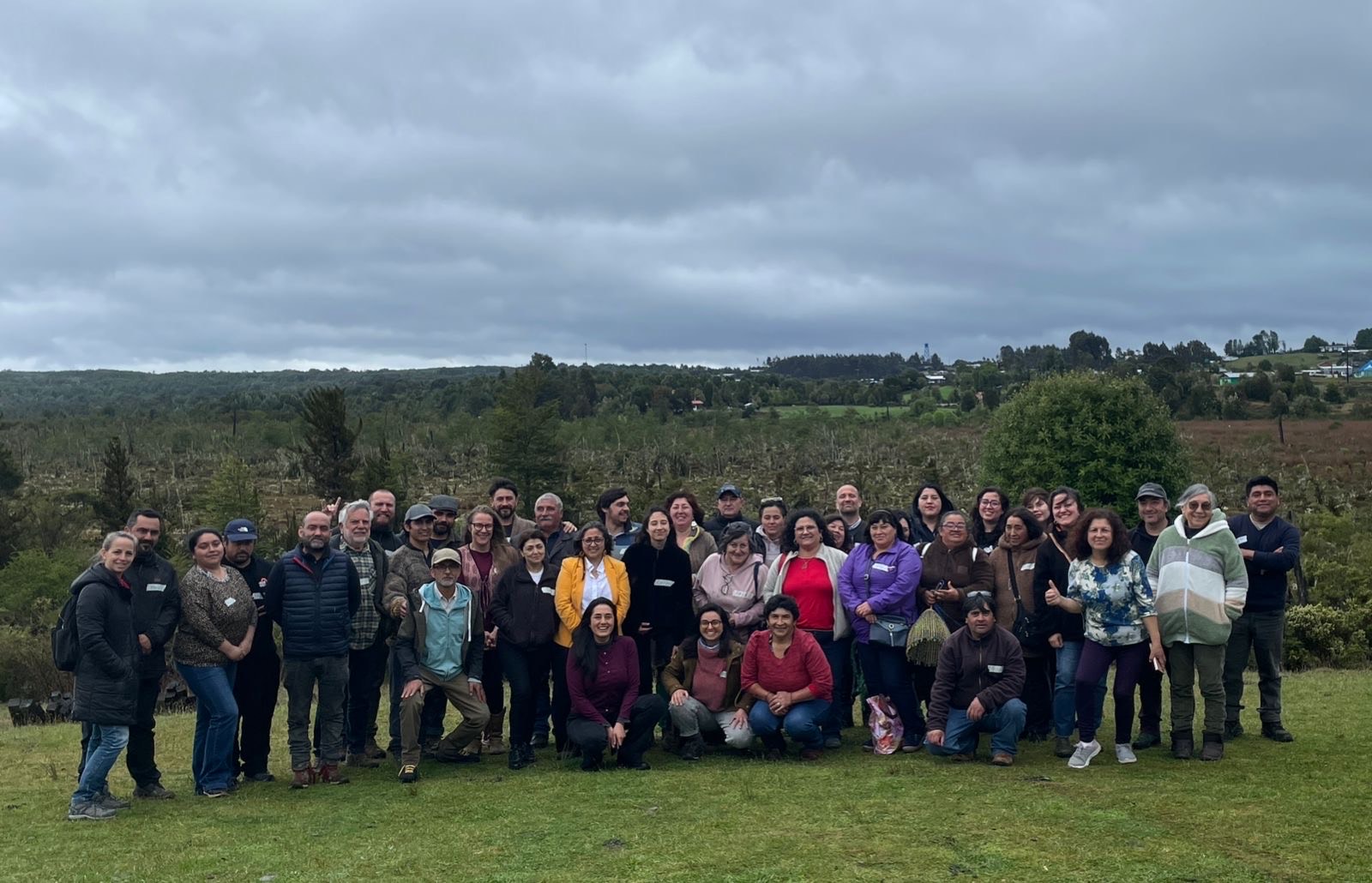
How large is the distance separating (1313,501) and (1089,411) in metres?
24.5

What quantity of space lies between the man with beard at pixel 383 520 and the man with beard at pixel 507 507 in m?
0.90

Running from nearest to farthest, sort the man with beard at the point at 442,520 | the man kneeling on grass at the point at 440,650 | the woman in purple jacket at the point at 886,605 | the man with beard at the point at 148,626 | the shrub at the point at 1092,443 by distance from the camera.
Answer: the man with beard at the point at 148,626, the man kneeling on grass at the point at 440,650, the woman in purple jacket at the point at 886,605, the man with beard at the point at 442,520, the shrub at the point at 1092,443

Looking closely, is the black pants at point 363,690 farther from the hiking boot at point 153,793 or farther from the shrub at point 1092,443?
the shrub at point 1092,443

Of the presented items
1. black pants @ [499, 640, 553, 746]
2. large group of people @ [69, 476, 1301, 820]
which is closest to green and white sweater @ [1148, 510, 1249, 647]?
large group of people @ [69, 476, 1301, 820]

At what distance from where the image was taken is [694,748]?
8766mm

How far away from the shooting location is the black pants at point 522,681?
8773mm

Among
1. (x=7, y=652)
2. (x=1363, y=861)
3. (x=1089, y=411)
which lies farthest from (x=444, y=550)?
(x=1089, y=411)

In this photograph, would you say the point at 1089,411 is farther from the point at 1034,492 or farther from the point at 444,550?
the point at 444,550

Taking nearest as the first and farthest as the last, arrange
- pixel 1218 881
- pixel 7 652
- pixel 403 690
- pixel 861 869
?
pixel 1218 881 → pixel 861 869 → pixel 403 690 → pixel 7 652

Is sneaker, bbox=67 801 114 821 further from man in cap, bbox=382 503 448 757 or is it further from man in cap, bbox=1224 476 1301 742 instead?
man in cap, bbox=1224 476 1301 742

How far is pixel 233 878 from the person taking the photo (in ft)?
19.6

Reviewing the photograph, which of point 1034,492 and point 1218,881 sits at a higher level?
point 1034,492

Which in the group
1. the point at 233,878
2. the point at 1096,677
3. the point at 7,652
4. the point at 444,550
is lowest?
the point at 7,652

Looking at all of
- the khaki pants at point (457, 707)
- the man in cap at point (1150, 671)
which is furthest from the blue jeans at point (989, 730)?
the khaki pants at point (457, 707)
